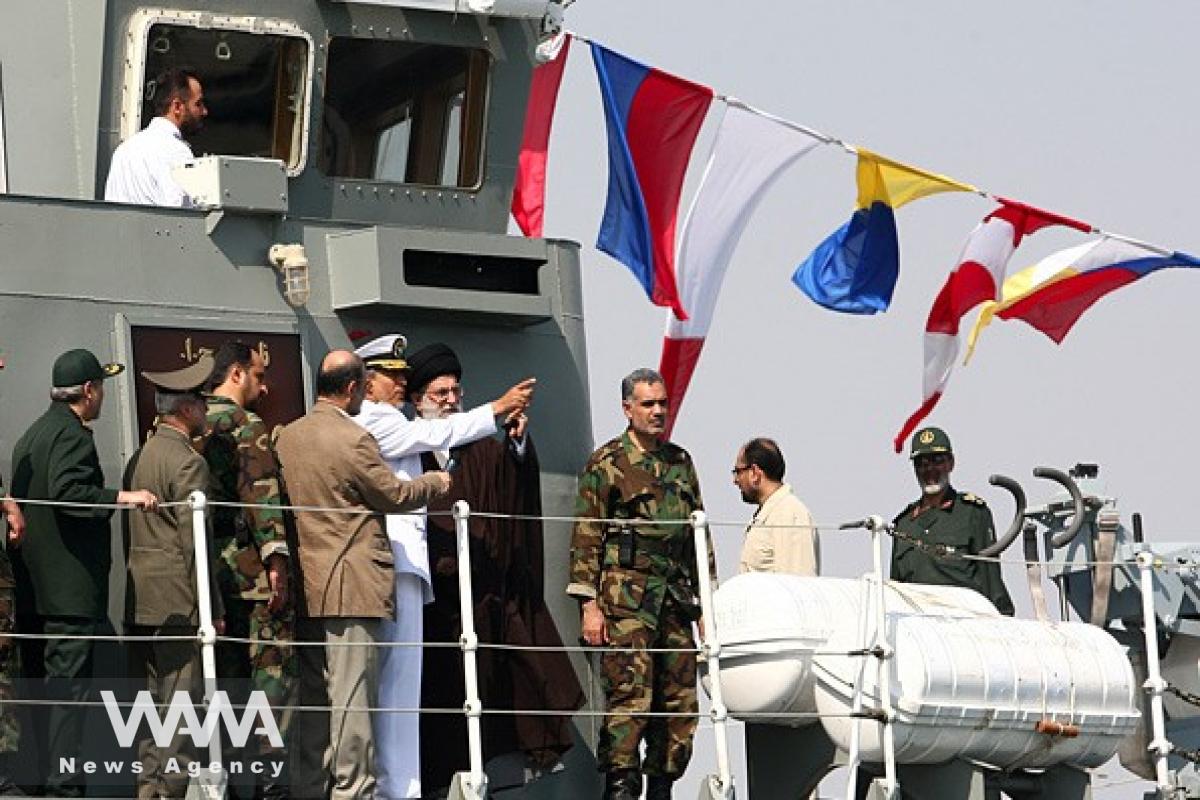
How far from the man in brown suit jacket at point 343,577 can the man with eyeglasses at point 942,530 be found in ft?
10.1

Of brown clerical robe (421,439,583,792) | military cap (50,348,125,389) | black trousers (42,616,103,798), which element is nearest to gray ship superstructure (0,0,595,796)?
brown clerical robe (421,439,583,792)

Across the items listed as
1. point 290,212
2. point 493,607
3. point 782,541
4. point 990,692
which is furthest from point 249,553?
point 990,692

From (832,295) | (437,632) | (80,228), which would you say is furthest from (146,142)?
(832,295)

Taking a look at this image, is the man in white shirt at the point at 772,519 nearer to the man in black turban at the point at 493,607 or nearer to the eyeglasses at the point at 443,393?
the man in black turban at the point at 493,607

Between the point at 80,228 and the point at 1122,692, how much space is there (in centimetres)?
473

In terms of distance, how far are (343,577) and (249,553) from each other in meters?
0.36

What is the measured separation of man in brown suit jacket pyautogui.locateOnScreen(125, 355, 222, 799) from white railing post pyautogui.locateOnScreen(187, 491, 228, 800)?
0.17 meters

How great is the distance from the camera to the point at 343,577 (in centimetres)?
1023

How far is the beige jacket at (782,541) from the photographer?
11734mm

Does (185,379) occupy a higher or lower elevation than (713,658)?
higher

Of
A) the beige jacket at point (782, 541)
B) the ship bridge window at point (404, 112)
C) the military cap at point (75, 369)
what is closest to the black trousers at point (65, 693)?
the military cap at point (75, 369)

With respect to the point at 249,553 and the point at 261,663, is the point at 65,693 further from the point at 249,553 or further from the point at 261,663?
the point at 249,553

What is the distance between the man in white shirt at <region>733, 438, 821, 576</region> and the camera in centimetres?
1174

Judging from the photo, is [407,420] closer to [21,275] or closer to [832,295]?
[21,275]
